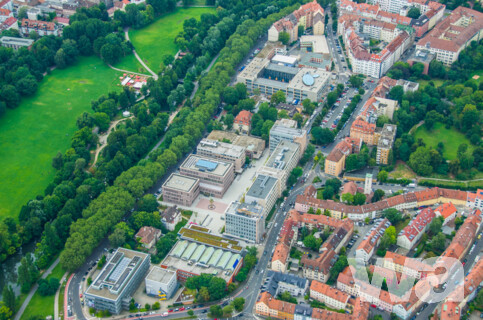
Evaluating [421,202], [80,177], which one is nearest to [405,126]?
[421,202]

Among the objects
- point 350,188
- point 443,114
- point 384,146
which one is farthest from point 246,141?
point 443,114

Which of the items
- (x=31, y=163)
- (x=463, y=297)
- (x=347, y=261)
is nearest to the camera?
(x=463, y=297)

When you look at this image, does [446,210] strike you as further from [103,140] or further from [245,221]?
[103,140]

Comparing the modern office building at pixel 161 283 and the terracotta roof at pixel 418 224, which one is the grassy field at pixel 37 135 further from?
the terracotta roof at pixel 418 224

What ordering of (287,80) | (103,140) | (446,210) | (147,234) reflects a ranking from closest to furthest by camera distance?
(147,234) < (446,210) < (103,140) < (287,80)

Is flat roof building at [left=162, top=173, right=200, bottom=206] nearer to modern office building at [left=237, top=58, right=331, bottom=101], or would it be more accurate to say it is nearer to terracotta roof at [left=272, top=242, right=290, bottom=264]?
terracotta roof at [left=272, top=242, right=290, bottom=264]

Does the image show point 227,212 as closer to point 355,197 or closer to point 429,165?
point 355,197

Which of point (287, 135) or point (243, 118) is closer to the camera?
point (287, 135)

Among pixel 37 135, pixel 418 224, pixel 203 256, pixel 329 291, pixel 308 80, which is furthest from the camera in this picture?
pixel 308 80

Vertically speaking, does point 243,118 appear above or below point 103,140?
above
